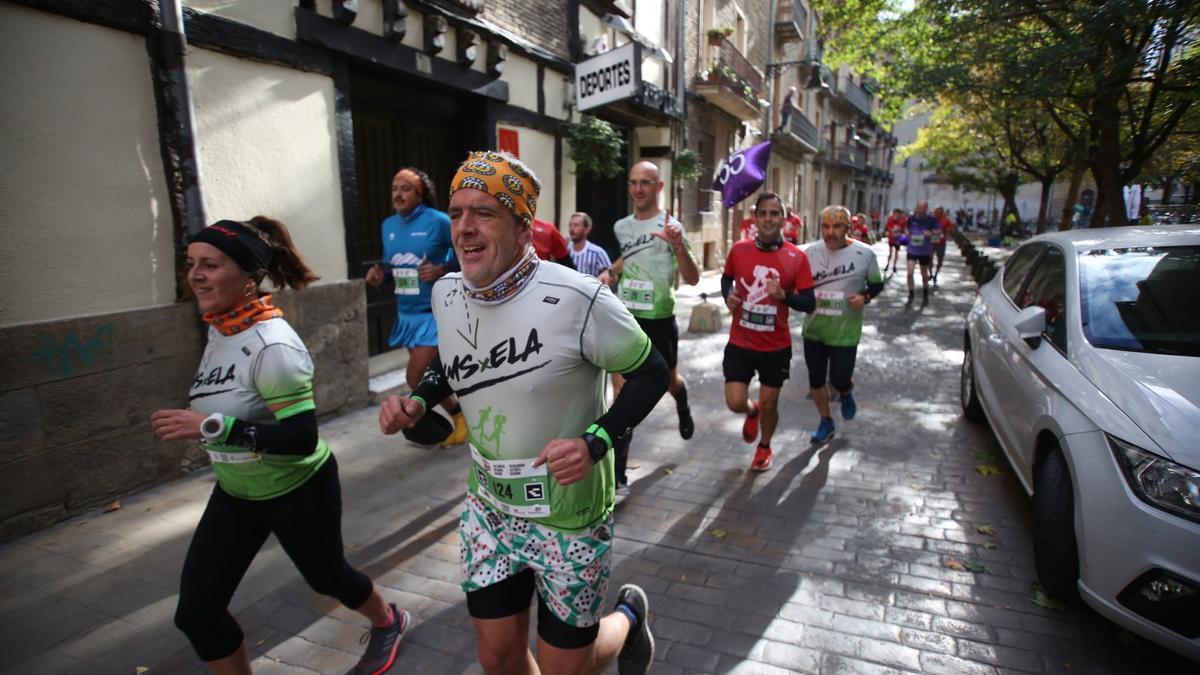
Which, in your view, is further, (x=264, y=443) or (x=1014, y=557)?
(x=1014, y=557)

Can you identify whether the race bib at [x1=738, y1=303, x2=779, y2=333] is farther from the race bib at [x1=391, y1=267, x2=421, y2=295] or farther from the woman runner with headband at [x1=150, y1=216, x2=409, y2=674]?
the woman runner with headband at [x1=150, y1=216, x2=409, y2=674]

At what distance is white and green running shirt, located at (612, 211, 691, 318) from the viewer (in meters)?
4.59

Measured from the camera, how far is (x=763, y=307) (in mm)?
4586

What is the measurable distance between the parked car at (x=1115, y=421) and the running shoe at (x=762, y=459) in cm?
151

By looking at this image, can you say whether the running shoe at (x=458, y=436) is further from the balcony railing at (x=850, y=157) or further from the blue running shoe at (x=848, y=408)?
the balcony railing at (x=850, y=157)

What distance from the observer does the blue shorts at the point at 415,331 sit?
4.97m

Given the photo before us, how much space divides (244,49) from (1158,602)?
634 cm

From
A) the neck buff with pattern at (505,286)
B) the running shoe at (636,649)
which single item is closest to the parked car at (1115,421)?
the running shoe at (636,649)

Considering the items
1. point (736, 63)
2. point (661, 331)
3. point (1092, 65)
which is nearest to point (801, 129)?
point (736, 63)

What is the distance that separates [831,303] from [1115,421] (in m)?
2.57

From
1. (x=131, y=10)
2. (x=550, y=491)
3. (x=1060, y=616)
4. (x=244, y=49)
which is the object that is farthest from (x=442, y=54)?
(x=1060, y=616)

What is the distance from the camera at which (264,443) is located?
216 cm

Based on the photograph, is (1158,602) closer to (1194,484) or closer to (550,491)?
(1194,484)

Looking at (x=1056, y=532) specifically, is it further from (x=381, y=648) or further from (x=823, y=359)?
(x=381, y=648)
